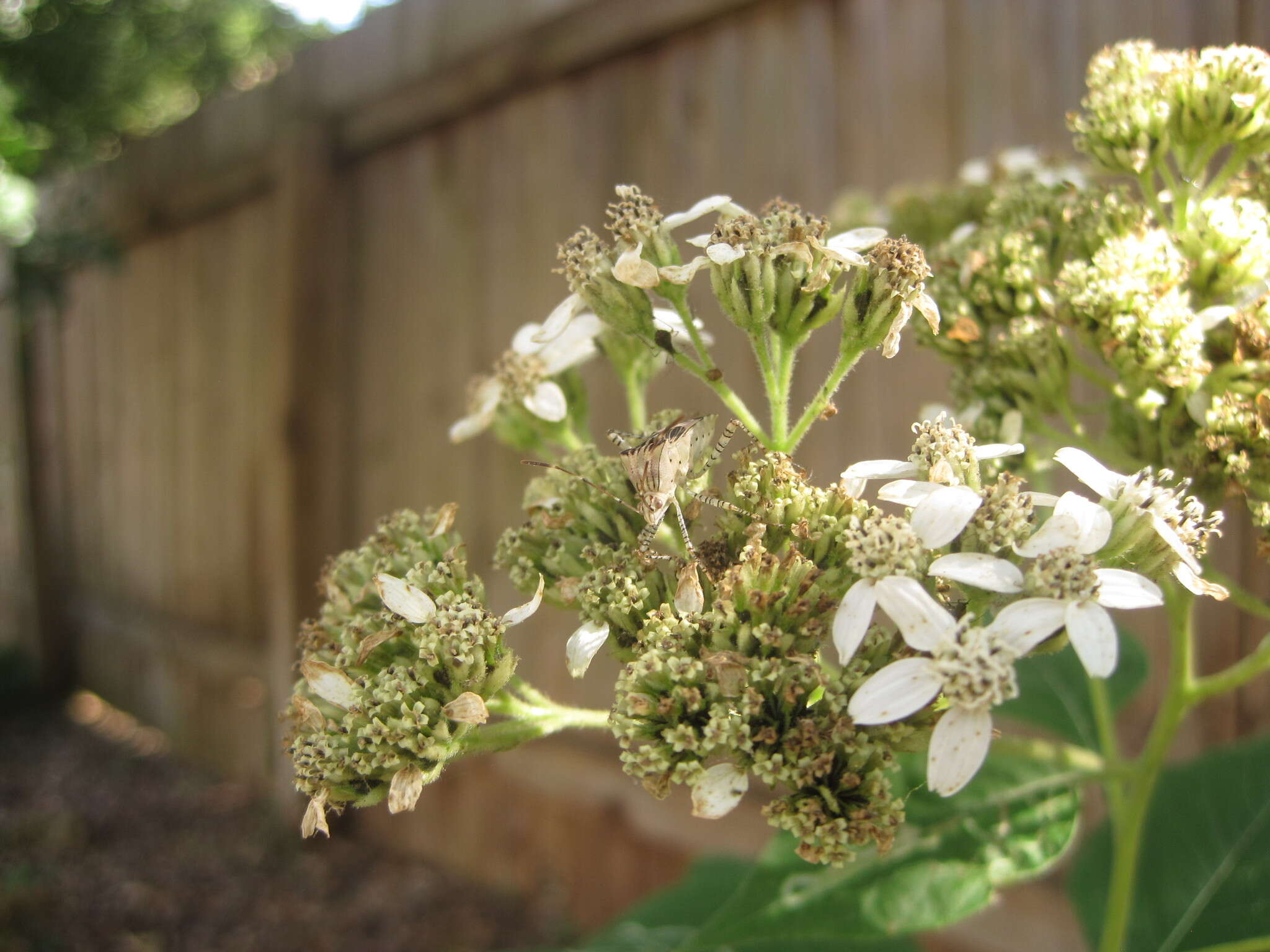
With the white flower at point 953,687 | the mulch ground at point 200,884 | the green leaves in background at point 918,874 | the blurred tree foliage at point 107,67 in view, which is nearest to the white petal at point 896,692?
the white flower at point 953,687

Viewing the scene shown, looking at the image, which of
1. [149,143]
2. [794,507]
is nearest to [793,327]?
[794,507]

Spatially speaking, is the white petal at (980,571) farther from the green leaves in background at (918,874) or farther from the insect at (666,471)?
the green leaves in background at (918,874)

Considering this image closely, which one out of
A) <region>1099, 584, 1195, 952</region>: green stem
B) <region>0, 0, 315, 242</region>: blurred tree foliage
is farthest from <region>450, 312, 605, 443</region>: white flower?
<region>0, 0, 315, 242</region>: blurred tree foliage

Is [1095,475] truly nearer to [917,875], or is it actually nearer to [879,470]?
[879,470]

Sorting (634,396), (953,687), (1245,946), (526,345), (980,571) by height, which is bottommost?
(1245,946)

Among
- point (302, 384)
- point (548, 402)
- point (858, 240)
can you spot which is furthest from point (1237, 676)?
point (302, 384)

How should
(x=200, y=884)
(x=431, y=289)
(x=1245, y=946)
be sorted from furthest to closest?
1. (x=200, y=884)
2. (x=431, y=289)
3. (x=1245, y=946)

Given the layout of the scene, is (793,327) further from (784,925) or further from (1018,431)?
(784,925)

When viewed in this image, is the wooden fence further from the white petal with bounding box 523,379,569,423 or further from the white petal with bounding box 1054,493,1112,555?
the white petal with bounding box 523,379,569,423
